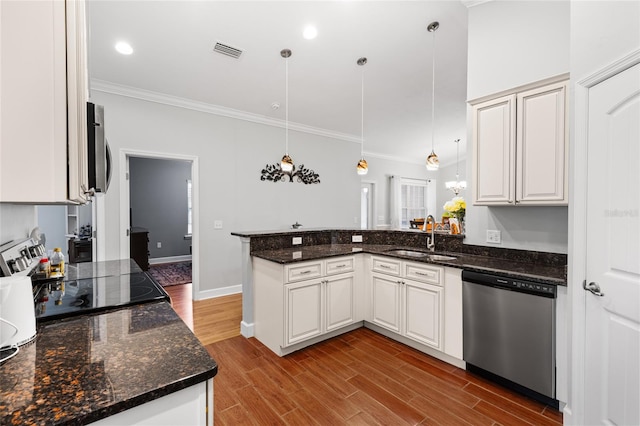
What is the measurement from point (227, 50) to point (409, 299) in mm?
3224

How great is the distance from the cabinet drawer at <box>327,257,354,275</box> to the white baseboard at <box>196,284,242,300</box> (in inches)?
93.5

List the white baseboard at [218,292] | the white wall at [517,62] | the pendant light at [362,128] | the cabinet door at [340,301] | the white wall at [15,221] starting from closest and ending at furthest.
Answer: the white wall at [15,221] < the white wall at [517,62] < the cabinet door at [340,301] < the pendant light at [362,128] < the white baseboard at [218,292]

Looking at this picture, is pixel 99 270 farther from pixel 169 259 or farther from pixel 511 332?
pixel 169 259

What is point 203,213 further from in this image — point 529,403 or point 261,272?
point 529,403

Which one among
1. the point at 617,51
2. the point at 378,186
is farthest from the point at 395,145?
the point at 617,51

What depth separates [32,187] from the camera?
680 mm

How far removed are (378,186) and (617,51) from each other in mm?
6163

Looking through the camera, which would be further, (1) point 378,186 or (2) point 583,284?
(1) point 378,186

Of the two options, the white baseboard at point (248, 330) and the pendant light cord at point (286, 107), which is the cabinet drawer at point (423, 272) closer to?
the white baseboard at point (248, 330)

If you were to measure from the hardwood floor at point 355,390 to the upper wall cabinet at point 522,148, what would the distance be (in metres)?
1.48

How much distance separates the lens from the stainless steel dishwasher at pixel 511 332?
1979 millimetres

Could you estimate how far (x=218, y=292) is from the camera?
452 centimetres

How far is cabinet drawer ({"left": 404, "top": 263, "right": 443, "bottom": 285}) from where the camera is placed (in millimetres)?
2555

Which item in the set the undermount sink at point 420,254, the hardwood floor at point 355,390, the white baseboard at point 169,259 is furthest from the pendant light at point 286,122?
the white baseboard at point 169,259
